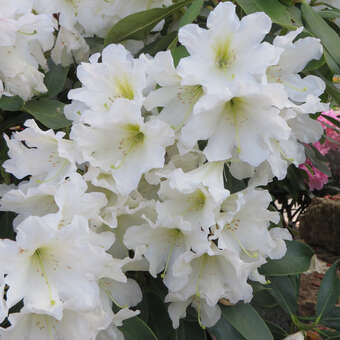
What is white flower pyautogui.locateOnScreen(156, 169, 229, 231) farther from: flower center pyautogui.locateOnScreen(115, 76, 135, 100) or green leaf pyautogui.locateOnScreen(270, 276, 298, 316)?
green leaf pyautogui.locateOnScreen(270, 276, 298, 316)

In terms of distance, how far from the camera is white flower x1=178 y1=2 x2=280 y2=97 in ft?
2.23

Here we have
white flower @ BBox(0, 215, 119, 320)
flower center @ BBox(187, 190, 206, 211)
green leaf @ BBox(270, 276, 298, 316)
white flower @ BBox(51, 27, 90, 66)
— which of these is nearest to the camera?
white flower @ BBox(0, 215, 119, 320)

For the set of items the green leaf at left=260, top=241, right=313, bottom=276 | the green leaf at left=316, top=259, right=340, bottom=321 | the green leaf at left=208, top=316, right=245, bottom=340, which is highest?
the green leaf at left=260, top=241, right=313, bottom=276

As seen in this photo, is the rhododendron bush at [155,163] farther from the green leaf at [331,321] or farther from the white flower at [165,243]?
the green leaf at [331,321]

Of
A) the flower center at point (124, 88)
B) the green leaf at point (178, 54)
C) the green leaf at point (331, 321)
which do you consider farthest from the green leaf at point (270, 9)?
the green leaf at point (331, 321)

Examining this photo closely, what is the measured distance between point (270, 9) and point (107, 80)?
280 millimetres

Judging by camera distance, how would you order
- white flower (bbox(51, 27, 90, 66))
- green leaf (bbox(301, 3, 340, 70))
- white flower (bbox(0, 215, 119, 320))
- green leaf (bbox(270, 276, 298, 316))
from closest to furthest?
white flower (bbox(0, 215, 119, 320)) < green leaf (bbox(301, 3, 340, 70)) < white flower (bbox(51, 27, 90, 66)) < green leaf (bbox(270, 276, 298, 316))

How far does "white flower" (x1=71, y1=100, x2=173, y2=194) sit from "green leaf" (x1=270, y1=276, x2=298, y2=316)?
0.50m

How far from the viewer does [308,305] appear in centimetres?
194

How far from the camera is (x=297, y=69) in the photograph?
30.9 inches

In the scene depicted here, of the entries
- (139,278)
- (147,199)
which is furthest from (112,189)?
(139,278)

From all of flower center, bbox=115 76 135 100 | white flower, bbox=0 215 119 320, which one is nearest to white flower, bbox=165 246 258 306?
white flower, bbox=0 215 119 320

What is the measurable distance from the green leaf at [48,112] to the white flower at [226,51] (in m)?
0.27

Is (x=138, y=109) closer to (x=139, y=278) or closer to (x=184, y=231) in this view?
(x=184, y=231)
